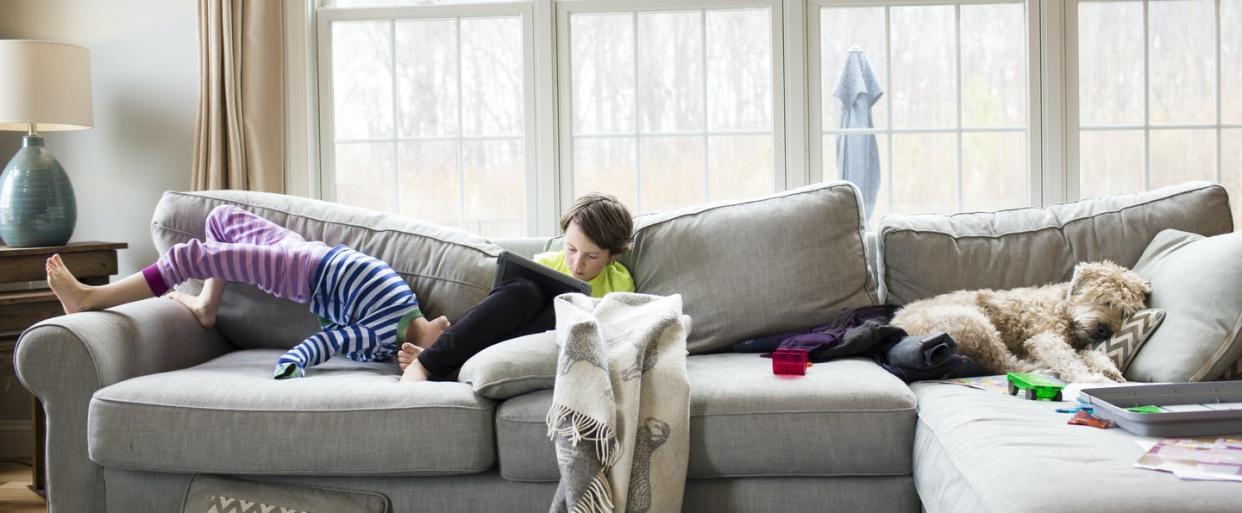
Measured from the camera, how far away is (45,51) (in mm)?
2941

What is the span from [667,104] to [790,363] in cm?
145

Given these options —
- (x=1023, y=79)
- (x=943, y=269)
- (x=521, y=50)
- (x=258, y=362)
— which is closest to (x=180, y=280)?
(x=258, y=362)

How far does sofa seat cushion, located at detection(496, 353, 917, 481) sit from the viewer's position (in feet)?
6.04

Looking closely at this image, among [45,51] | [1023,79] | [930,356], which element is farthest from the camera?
[1023,79]

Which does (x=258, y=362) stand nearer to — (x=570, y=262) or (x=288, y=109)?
(x=570, y=262)

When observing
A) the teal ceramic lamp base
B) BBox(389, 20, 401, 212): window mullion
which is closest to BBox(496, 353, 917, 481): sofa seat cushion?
BBox(389, 20, 401, 212): window mullion

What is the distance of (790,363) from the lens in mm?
2035

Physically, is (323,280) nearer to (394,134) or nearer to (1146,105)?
(394,134)

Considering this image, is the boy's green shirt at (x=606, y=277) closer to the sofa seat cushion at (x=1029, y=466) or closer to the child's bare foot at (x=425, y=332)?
the child's bare foot at (x=425, y=332)

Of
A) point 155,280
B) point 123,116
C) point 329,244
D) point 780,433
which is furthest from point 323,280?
point 123,116

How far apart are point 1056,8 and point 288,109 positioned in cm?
270

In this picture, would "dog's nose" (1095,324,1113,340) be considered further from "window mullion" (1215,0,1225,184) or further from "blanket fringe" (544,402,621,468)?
"window mullion" (1215,0,1225,184)

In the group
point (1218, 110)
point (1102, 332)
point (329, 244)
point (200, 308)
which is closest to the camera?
point (1102, 332)

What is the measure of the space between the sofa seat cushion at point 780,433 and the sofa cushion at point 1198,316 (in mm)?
589
